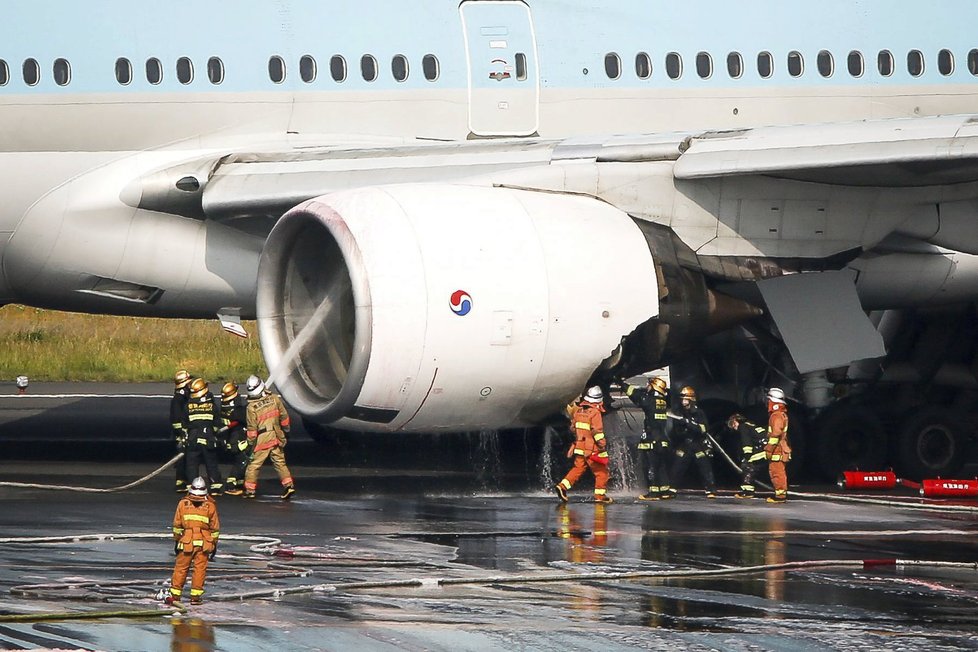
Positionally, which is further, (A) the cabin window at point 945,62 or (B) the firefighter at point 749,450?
(A) the cabin window at point 945,62

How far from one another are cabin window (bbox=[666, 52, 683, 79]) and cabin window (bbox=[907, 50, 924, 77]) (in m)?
2.49

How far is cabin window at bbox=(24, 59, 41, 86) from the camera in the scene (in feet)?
53.0

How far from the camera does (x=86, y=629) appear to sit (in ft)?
31.2

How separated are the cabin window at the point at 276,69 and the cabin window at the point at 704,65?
166 inches

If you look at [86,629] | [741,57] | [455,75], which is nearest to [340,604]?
[86,629]

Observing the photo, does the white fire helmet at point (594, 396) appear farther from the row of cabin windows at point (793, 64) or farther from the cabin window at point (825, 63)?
the cabin window at point (825, 63)

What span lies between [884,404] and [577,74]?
→ 5458 millimetres

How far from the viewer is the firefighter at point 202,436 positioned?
16.0m

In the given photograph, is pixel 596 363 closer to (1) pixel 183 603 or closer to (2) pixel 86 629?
(1) pixel 183 603

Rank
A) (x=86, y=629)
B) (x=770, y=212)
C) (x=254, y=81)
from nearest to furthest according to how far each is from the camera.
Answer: (x=86, y=629), (x=770, y=212), (x=254, y=81)

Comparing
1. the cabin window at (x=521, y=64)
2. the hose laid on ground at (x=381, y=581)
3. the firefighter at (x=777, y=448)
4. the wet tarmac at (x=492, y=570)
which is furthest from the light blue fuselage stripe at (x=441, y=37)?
the hose laid on ground at (x=381, y=581)

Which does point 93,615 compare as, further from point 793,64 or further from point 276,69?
point 793,64

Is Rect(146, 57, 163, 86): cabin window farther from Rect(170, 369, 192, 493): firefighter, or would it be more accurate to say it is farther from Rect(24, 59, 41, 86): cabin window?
Rect(170, 369, 192, 493): firefighter

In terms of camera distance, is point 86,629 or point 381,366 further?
point 381,366
